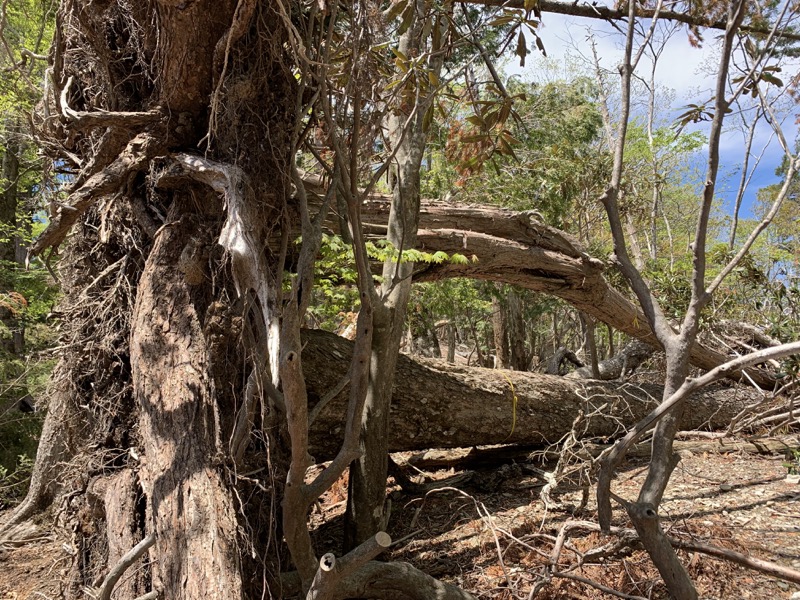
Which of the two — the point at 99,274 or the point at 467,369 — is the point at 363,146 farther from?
the point at 467,369

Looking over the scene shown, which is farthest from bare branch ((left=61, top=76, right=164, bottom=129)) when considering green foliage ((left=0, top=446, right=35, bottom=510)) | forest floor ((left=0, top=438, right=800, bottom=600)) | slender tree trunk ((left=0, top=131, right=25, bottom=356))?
slender tree trunk ((left=0, top=131, right=25, bottom=356))

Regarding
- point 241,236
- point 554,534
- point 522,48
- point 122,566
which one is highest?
point 522,48

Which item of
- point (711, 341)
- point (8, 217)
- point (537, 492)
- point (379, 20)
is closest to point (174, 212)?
point (379, 20)

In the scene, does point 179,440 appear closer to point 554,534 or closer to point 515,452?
point 554,534

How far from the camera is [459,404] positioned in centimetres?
491

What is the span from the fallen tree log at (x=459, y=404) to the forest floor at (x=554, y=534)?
1.47 ft

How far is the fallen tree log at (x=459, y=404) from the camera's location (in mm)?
4262

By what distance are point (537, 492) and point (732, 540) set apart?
157cm

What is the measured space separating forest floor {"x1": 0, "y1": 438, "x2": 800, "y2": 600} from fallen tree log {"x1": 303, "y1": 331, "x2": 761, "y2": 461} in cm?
45

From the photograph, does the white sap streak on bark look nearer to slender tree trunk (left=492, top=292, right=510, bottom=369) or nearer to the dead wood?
the dead wood

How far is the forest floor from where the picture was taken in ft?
10.2

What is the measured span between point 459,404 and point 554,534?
54.1 inches

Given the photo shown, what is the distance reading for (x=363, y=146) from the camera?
3486mm

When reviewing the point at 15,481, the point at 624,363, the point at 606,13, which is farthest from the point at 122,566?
the point at 624,363
